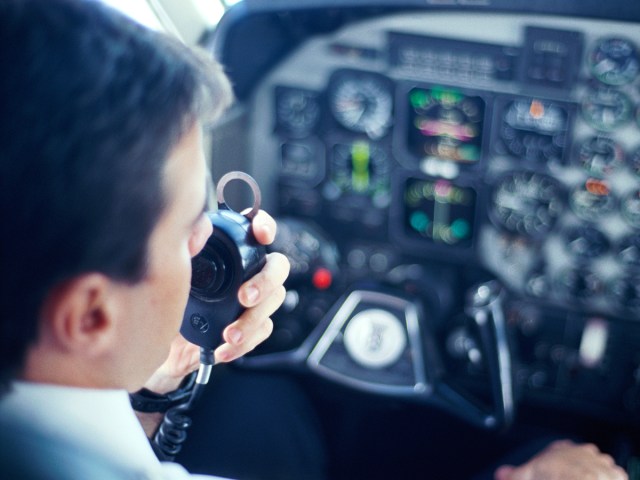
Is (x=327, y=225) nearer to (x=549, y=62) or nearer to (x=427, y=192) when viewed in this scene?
(x=427, y=192)

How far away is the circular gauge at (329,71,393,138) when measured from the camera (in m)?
2.18

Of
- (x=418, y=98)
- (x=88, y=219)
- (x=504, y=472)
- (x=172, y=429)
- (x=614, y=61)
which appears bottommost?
(x=504, y=472)

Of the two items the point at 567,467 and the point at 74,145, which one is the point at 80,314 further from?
the point at 567,467

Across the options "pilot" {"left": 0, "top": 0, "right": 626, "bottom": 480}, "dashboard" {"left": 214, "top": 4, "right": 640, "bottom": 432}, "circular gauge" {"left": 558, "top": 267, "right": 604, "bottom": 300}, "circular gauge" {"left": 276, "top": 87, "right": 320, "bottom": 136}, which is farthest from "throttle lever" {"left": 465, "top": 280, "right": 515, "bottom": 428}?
"pilot" {"left": 0, "top": 0, "right": 626, "bottom": 480}

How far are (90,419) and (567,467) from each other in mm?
1238

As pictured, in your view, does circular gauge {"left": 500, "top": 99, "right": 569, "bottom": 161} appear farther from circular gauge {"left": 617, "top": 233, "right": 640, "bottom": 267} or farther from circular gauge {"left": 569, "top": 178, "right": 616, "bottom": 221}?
circular gauge {"left": 617, "top": 233, "right": 640, "bottom": 267}

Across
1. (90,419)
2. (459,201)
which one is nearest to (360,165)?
(459,201)

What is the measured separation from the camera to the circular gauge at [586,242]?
6.98 feet

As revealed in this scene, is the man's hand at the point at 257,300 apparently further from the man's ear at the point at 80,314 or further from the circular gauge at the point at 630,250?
the circular gauge at the point at 630,250

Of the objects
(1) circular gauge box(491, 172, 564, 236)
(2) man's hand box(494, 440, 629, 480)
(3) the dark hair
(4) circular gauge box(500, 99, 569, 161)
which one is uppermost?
(3) the dark hair

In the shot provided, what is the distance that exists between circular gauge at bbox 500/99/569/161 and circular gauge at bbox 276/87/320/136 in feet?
1.77

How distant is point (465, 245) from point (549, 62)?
1.85 feet

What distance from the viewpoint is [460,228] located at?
2262 millimetres

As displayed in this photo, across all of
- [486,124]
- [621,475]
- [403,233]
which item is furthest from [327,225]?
[621,475]
